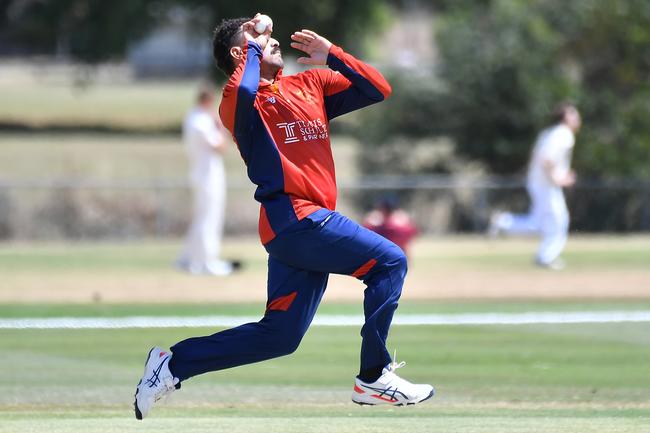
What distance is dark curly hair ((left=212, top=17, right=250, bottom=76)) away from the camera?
24.0 feet

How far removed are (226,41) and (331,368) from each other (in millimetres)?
3651

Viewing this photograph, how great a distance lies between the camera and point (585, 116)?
26938mm

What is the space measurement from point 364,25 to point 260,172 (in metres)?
36.1

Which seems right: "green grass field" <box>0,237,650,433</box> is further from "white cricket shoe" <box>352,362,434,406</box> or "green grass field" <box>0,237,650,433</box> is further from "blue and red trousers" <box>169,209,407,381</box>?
"blue and red trousers" <box>169,209,407,381</box>

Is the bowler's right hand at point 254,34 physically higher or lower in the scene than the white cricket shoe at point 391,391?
higher

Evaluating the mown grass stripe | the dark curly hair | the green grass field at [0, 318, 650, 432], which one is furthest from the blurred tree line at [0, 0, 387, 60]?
the dark curly hair

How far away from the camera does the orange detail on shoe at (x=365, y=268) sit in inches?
277

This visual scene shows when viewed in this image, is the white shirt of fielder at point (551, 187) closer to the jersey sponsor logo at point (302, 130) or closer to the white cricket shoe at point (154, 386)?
the jersey sponsor logo at point (302, 130)

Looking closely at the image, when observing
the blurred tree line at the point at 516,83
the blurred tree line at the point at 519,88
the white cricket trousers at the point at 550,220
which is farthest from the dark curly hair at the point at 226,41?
the blurred tree line at the point at 516,83

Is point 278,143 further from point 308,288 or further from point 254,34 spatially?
point 308,288

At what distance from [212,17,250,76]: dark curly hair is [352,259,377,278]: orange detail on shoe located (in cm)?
132

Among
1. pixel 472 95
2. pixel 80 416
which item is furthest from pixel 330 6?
pixel 80 416

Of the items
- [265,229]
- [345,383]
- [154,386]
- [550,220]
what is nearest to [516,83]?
[550,220]

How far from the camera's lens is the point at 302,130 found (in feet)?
23.2
